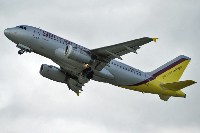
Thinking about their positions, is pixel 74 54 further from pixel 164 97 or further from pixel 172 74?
pixel 172 74

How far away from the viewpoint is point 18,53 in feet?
185

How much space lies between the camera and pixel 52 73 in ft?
209

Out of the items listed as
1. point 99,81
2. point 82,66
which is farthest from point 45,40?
point 99,81

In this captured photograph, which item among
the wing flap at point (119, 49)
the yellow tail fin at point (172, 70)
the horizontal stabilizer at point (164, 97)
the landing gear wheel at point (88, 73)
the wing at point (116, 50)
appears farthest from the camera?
the yellow tail fin at point (172, 70)

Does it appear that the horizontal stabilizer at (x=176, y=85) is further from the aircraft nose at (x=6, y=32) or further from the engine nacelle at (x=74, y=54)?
the aircraft nose at (x=6, y=32)

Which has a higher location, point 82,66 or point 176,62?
point 176,62

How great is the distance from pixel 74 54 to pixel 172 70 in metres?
18.4

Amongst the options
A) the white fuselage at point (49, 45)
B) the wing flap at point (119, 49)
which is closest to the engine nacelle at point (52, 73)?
the white fuselage at point (49, 45)

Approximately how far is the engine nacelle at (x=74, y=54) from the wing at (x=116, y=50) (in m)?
1.23

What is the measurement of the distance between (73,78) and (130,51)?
1244cm

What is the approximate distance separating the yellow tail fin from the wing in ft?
34.4

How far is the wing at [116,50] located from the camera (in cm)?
5297

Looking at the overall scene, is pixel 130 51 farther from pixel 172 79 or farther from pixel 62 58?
pixel 172 79

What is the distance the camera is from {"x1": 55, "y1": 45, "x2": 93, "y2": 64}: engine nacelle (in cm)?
5528
